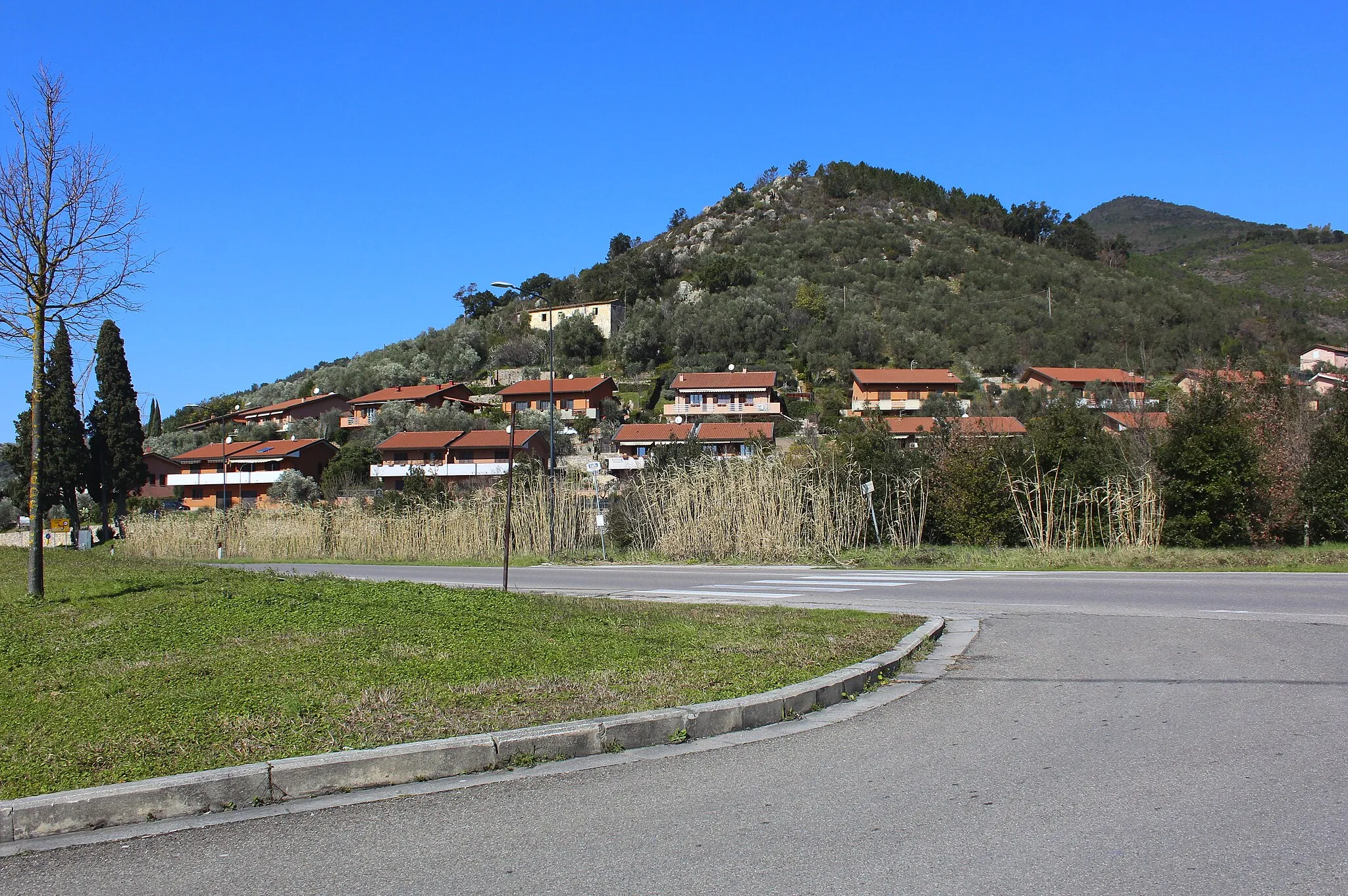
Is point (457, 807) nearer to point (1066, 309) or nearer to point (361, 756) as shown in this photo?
point (361, 756)

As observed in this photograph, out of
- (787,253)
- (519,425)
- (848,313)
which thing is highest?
(787,253)

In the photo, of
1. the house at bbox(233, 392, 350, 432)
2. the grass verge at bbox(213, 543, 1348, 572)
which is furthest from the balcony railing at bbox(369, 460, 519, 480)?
the grass verge at bbox(213, 543, 1348, 572)

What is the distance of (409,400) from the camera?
278 feet

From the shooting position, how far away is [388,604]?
11180 millimetres

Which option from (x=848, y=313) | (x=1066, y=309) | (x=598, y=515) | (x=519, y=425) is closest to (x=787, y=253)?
(x=848, y=313)

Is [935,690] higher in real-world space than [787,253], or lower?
lower

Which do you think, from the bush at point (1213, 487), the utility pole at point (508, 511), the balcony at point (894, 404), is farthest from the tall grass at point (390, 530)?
the balcony at point (894, 404)

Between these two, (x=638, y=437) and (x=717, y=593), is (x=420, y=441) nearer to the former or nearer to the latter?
(x=638, y=437)

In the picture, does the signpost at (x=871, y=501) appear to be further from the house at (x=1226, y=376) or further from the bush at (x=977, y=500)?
the house at (x=1226, y=376)

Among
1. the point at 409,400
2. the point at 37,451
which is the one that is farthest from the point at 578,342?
the point at 37,451

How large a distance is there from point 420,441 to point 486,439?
16.9ft

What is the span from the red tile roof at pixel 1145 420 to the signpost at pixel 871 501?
306 inches

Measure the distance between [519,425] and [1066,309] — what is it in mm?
59688

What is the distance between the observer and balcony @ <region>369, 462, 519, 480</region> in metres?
64.6
